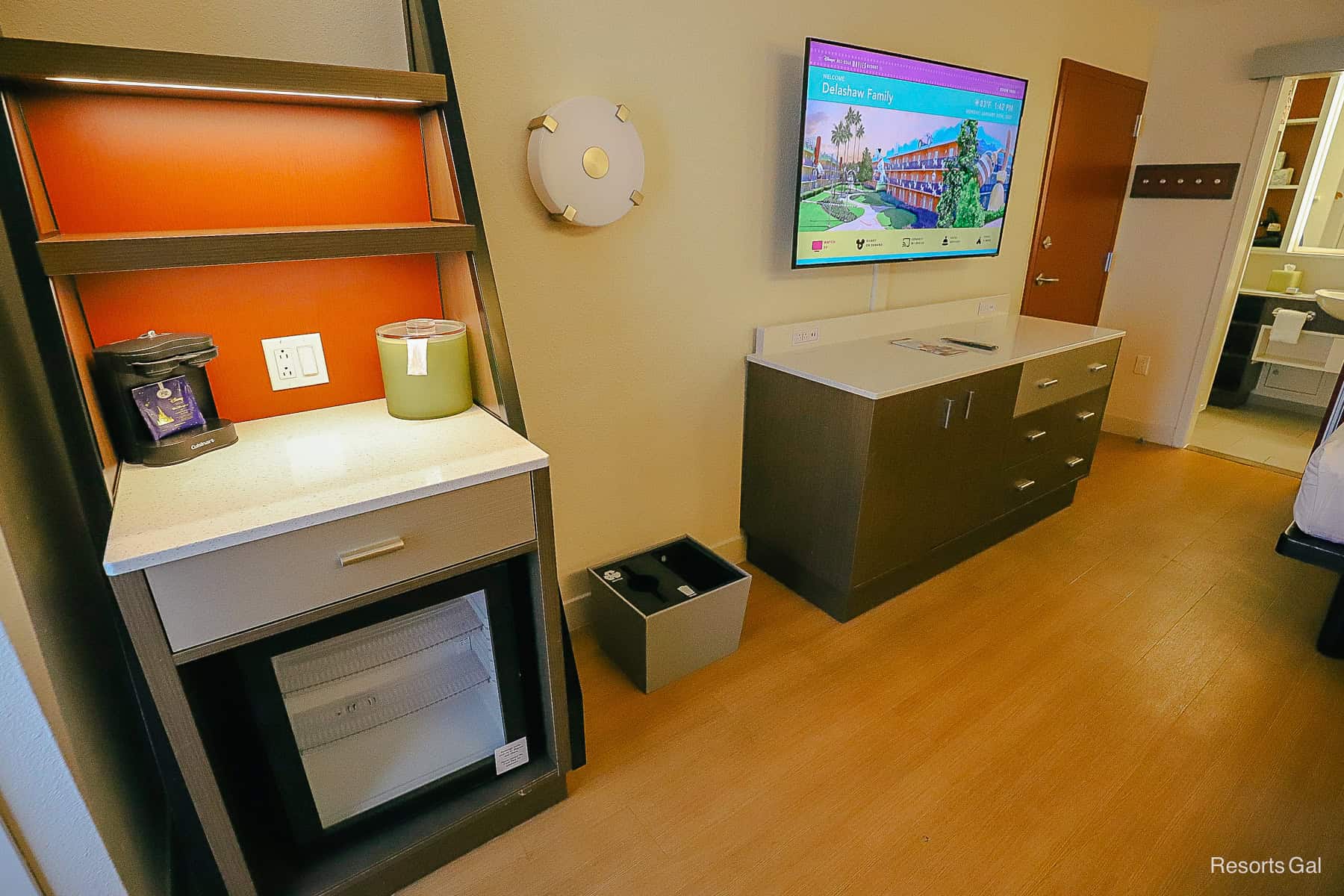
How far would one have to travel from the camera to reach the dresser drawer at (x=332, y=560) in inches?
40.3

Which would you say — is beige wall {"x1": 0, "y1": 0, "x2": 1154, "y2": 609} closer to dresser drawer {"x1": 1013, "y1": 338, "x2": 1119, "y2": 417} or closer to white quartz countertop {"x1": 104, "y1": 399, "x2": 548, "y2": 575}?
white quartz countertop {"x1": 104, "y1": 399, "x2": 548, "y2": 575}

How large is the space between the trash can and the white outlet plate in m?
0.98

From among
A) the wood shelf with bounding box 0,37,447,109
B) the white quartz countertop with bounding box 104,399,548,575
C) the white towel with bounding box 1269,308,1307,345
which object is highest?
the wood shelf with bounding box 0,37,447,109

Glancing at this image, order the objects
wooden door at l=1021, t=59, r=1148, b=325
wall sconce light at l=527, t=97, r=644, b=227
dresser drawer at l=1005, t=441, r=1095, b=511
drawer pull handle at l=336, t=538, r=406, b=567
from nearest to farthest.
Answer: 1. drawer pull handle at l=336, t=538, r=406, b=567
2. wall sconce light at l=527, t=97, r=644, b=227
3. dresser drawer at l=1005, t=441, r=1095, b=511
4. wooden door at l=1021, t=59, r=1148, b=325

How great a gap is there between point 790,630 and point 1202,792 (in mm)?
1117

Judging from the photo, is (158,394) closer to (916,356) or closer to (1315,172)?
(916,356)

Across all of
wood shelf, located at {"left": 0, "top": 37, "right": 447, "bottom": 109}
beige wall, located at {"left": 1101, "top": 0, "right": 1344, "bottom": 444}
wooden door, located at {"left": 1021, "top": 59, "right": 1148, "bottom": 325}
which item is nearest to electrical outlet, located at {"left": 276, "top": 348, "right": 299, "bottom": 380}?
wood shelf, located at {"left": 0, "top": 37, "right": 447, "bottom": 109}

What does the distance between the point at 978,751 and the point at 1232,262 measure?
322 cm

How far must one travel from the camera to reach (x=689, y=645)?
2.00m

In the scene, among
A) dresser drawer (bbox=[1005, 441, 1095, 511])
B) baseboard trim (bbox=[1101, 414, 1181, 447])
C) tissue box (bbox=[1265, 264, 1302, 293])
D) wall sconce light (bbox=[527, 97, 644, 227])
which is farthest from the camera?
tissue box (bbox=[1265, 264, 1302, 293])

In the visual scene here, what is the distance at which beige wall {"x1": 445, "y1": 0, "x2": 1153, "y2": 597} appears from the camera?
5.60 feet

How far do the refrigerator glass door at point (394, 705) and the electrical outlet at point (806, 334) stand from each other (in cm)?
151

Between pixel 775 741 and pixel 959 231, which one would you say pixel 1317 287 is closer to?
pixel 959 231

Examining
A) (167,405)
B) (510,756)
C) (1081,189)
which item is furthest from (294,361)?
(1081,189)
